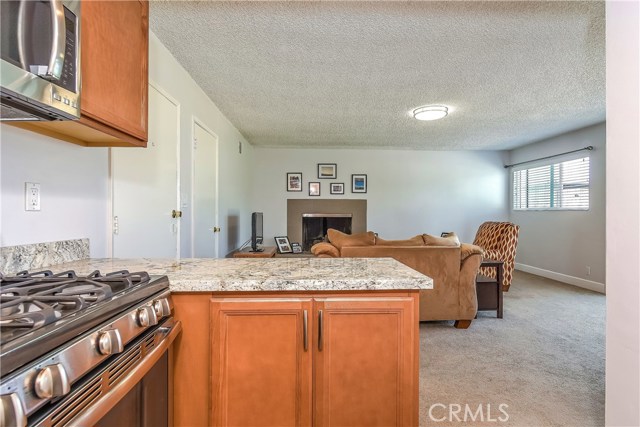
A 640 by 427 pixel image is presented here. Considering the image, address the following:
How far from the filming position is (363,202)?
21.0ft

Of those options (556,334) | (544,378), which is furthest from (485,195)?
(544,378)

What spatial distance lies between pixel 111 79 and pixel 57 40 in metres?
0.37

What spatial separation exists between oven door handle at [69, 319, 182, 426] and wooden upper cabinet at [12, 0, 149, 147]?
32.7 inches

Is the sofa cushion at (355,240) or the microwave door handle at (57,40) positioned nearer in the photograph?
the microwave door handle at (57,40)

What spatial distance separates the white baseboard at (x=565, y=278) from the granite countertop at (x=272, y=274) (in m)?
4.65

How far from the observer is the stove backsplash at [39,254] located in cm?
122

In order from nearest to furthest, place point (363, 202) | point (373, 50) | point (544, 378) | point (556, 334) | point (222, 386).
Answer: point (222, 386)
point (544, 378)
point (373, 50)
point (556, 334)
point (363, 202)

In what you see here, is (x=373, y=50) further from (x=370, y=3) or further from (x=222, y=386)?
(x=222, y=386)

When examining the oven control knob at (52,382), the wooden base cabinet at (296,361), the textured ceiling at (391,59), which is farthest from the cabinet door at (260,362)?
the textured ceiling at (391,59)

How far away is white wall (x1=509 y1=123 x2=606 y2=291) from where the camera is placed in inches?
176

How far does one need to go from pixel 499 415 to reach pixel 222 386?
1639 millimetres

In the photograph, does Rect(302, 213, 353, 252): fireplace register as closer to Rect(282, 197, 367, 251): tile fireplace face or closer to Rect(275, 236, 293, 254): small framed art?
Rect(282, 197, 367, 251): tile fireplace face

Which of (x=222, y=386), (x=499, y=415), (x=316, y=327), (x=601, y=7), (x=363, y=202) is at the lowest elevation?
(x=499, y=415)

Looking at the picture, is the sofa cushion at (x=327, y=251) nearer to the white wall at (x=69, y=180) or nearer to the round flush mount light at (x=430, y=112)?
the white wall at (x=69, y=180)
